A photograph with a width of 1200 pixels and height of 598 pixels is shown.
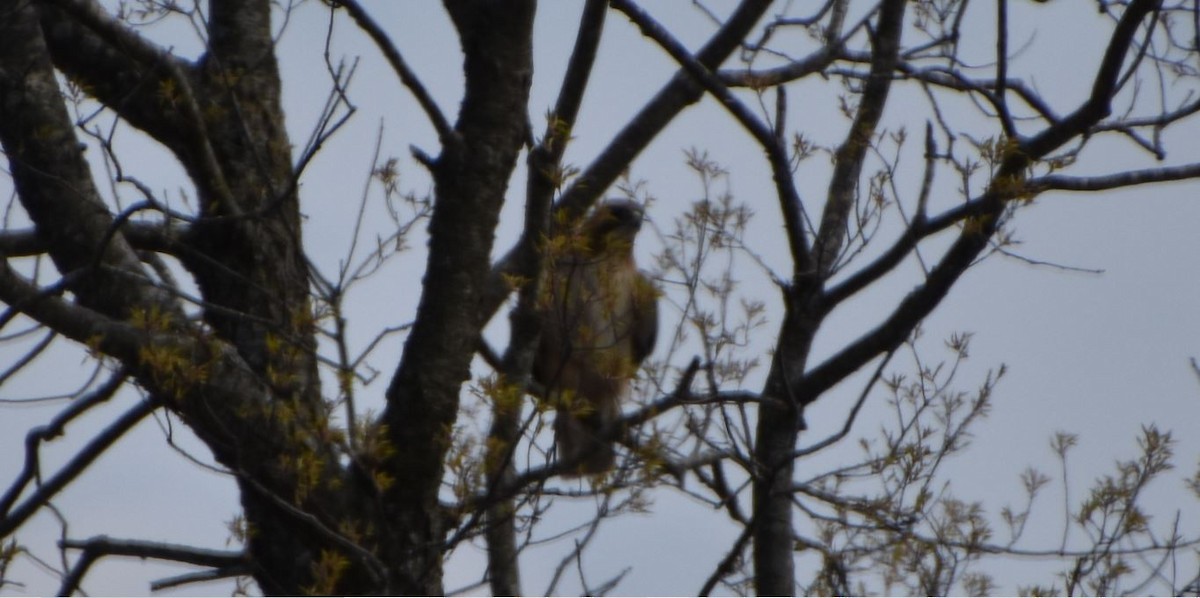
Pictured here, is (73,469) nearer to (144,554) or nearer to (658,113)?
(144,554)

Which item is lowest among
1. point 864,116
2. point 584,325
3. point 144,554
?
point 144,554

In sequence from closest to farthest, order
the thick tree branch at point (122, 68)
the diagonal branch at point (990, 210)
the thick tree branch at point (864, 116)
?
the diagonal branch at point (990, 210), the thick tree branch at point (122, 68), the thick tree branch at point (864, 116)

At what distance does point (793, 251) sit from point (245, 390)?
1390 mm

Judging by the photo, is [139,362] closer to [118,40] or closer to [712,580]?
[118,40]

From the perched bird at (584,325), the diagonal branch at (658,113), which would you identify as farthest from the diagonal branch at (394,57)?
the diagonal branch at (658,113)

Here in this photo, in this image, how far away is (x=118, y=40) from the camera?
3508mm

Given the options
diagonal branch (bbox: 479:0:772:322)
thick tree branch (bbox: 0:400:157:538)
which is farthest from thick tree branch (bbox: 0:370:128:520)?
diagonal branch (bbox: 479:0:772:322)

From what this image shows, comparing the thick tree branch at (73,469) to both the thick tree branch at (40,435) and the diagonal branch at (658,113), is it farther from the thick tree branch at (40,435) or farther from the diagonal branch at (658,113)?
the diagonal branch at (658,113)

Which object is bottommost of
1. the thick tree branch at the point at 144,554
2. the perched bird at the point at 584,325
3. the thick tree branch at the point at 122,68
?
the thick tree branch at the point at 144,554

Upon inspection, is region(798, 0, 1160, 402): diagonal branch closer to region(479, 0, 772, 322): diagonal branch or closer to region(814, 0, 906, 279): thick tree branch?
region(814, 0, 906, 279): thick tree branch

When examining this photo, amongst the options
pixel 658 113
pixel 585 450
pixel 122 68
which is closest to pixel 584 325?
pixel 585 450

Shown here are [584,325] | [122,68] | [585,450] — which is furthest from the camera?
[122,68]

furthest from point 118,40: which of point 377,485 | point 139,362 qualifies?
point 377,485

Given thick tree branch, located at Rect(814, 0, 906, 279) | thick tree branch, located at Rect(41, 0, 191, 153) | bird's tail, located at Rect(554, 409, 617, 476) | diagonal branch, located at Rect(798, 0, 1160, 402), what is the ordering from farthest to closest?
thick tree branch, located at Rect(814, 0, 906, 279) → thick tree branch, located at Rect(41, 0, 191, 153) → diagonal branch, located at Rect(798, 0, 1160, 402) → bird's tail, located at Rect(554, 409, 617, 476)
